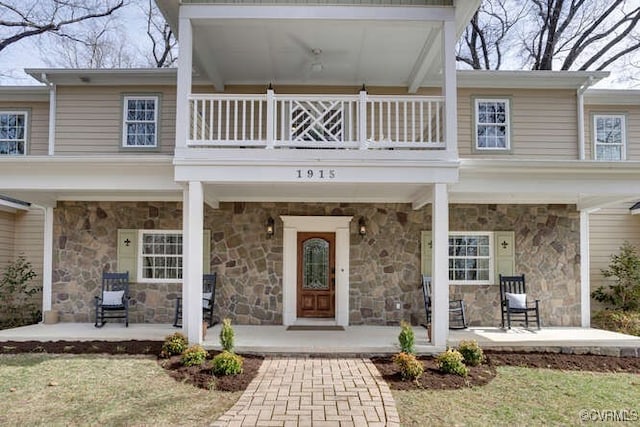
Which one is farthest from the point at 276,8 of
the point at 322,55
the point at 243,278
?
the point at 243,278

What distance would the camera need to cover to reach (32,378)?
586 centimetres

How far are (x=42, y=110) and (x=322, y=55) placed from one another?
21.1 ft

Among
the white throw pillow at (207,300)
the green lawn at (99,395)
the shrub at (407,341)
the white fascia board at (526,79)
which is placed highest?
the white fascia board at (526,79)

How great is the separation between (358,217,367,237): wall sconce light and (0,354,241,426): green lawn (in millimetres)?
4511

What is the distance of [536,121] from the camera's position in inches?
391

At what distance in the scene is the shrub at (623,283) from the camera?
9.73 metres

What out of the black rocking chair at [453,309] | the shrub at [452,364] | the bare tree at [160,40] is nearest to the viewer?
the shrub at [452,364]

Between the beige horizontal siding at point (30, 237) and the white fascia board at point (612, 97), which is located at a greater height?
the white fascia board at point (612, 97)

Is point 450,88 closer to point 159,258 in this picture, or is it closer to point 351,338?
point 351,338

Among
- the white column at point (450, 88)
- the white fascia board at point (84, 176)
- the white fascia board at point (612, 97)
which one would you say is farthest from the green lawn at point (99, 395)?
the white fascia board at point (612, 97)

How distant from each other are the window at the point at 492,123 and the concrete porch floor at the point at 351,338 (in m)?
3.83

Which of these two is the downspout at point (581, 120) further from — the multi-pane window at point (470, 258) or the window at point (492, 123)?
the multi-pane window at point (470, 258)

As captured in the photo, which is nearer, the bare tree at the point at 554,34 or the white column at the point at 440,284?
the white column at the point at 440,284

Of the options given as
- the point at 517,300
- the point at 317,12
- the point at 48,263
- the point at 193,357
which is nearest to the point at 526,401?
the point at 517,300
